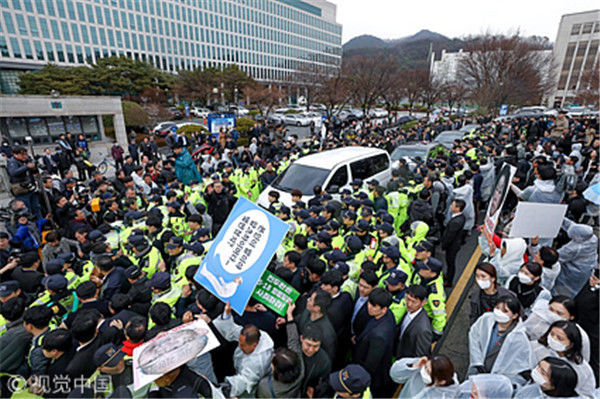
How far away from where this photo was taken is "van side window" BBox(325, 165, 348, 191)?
7.05 m

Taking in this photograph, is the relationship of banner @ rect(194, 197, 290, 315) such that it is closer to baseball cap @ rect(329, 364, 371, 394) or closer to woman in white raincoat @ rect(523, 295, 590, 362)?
baseball cap @ rect(329, 364, 371, 394)

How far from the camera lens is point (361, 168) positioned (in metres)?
7.83

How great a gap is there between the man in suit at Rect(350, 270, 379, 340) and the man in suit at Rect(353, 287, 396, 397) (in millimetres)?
234

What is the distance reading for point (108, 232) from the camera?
514 centimetres

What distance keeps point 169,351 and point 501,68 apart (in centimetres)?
3221

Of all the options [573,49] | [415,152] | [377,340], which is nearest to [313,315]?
[377,340]

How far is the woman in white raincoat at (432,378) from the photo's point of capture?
6.79 ft

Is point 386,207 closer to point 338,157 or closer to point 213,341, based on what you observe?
point 338,157

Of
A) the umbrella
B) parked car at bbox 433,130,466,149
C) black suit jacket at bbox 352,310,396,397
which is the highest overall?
the umbrella

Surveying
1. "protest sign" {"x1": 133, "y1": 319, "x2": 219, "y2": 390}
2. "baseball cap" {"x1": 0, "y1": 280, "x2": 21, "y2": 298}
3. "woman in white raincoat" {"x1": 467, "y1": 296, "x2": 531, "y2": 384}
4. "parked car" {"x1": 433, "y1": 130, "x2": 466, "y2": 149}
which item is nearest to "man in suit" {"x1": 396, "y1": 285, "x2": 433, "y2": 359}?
"woman in white raincoat" {"x1": 467, "y1": 296, "x2": 531, "y2": 384}

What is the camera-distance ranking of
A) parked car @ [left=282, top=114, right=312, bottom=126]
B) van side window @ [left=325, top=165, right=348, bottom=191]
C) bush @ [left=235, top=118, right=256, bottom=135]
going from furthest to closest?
1. parked car @ [left=282, top=114, right=312, bottom=126]
2. bush @ [left=235, top=118, right=256, bottom=135]
3. van side window @ [left=325, top=165, right=348, bottom=191]

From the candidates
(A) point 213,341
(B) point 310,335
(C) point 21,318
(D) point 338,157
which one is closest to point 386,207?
Answer: (D) point 338,157

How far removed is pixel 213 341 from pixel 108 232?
3783 millimetres

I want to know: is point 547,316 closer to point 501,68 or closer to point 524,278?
point 524,278
